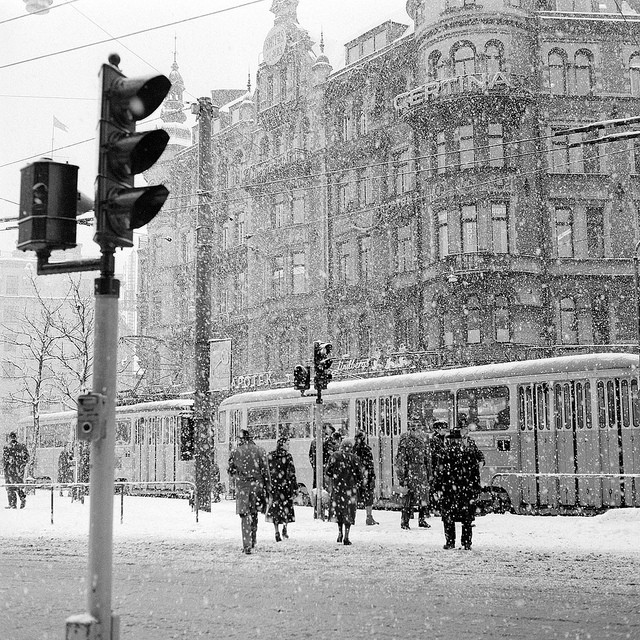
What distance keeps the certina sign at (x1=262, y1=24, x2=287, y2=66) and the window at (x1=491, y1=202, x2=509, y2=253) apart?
18.5 m

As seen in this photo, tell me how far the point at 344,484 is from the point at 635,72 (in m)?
31.5

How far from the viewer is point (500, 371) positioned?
22.6 m

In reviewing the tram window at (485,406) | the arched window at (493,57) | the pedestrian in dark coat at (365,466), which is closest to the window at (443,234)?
the arched window at (493,57)

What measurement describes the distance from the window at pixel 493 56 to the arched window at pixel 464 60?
0.55 metres

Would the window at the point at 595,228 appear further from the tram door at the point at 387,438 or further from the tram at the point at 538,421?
the tram door at the point at 387,438

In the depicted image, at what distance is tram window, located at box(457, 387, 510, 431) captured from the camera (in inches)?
880

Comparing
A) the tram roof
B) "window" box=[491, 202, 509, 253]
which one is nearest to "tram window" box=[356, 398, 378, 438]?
the tram roof

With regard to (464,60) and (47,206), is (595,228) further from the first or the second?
(47,206)

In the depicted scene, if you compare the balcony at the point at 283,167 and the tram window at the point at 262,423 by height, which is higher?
the balcony at the point at 283,167

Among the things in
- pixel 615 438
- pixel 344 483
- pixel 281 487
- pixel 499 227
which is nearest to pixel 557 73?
pixel 499 227

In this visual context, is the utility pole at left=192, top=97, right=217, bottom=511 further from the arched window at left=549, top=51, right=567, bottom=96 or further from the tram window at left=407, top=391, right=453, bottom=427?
the arched window at left=549, top=51, right=567, bottom=96

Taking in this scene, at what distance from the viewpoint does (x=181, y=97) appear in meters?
66.5

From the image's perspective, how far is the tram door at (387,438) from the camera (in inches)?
986

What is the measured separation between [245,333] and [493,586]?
43.6 metres
